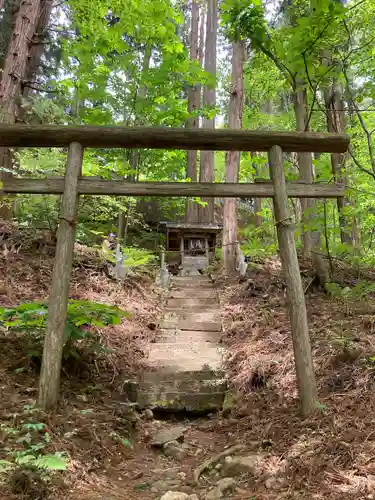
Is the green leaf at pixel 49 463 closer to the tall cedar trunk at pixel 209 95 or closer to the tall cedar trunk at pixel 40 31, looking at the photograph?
the tall cedar trunk at pixel 40 31

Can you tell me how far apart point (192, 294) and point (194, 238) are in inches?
288

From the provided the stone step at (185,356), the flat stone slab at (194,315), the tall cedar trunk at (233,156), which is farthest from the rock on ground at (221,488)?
the tall cedar trunk at (233,156)

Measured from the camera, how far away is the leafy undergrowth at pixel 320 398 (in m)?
2.79

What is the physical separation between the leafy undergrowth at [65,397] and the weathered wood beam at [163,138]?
1906 millimetres

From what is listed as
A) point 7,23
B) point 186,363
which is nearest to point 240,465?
point 186,363

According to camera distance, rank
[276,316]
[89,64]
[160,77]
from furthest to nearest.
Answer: [160,77] → [89,64] → [276,316]

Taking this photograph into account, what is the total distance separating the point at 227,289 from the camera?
→ 33.7ft

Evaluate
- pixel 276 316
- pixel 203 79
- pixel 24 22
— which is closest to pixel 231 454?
pixel 276 316

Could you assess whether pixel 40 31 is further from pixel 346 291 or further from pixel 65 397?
pixel 346 291

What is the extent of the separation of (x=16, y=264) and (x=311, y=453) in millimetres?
5973

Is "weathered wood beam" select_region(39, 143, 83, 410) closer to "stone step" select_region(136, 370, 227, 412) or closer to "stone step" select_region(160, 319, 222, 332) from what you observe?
"stone step" select_region(136, 370, 227, 412)

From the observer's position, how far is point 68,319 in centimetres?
441

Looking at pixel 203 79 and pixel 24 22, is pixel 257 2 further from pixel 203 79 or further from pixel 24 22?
pixel 203 79

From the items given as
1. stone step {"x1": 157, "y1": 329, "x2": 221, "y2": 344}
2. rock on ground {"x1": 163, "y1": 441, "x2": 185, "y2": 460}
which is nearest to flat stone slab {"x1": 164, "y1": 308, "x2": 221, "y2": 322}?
stone step {"x1": 157, "y1": 329, "x2": 221, "y2": 344}
